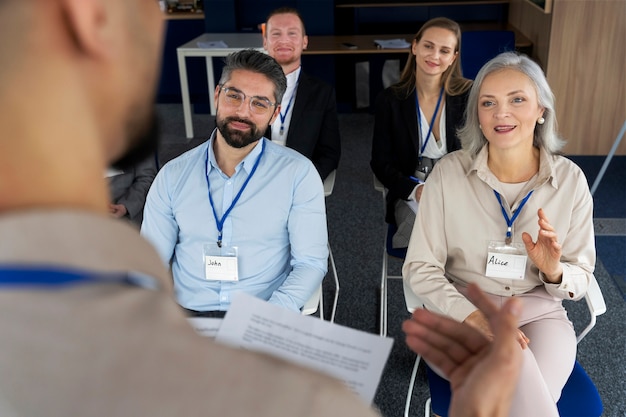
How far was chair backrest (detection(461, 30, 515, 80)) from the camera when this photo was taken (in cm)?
574

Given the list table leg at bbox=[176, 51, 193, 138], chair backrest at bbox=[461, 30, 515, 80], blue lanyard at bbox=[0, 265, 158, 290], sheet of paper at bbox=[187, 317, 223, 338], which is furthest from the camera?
table leg at bbox=[176, 51, 193, 138]

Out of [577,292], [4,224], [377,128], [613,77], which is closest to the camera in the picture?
[4,224]

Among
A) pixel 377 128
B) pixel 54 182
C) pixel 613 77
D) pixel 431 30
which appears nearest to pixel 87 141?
pixel 54 182

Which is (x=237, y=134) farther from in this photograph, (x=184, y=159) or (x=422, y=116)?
(x=422, y=116)

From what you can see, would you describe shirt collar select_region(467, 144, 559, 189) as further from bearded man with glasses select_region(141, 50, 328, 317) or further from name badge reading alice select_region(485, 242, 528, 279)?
bearded man with glasses select_region(141, 50, 328, 317)

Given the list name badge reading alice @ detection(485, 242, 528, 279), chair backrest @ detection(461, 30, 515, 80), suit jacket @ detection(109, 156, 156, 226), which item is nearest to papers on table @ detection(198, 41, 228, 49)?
chair backrest @ detection(461, 30, 515, 80)

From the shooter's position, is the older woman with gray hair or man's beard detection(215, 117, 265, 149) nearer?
the older woman with gray hair

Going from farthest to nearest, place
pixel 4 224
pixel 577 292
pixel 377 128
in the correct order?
pixel 377 128
pixel 577 292
pixel 4 224

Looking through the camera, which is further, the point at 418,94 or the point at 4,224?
the point at 418,94

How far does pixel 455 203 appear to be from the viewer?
7.96ft

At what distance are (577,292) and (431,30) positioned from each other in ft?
5.82

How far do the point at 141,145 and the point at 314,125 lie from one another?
121 inches

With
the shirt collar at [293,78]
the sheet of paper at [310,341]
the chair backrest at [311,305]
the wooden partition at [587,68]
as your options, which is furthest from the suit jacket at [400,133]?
the sheet of paper at [310,341]

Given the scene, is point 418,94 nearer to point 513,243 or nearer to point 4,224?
point 513,243
